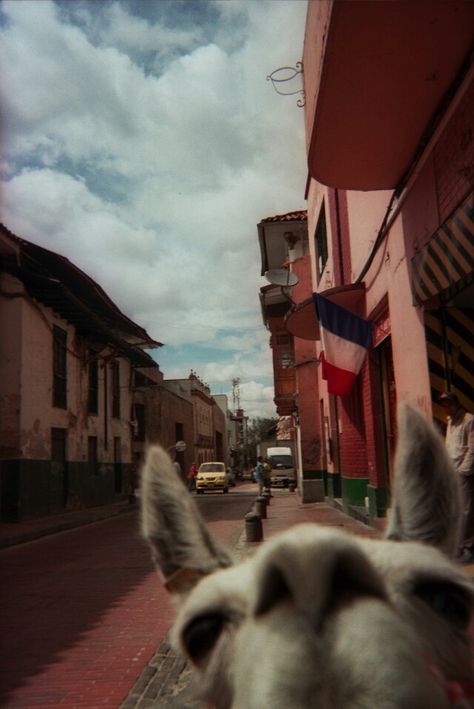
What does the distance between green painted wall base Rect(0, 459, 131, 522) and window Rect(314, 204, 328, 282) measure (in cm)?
1051

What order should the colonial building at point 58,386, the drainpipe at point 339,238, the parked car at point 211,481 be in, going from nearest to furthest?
the drainpipe at point 339,238
the colonial building at point 58,386
the parked car at point 211,481

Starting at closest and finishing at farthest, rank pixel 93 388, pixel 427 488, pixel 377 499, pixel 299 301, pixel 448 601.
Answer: pixel 448 601
pixel 427 488
pixel 377 499
pixel 299 301
pixel 93 388

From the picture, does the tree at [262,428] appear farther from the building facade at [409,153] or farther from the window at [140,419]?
the window at [140,419]

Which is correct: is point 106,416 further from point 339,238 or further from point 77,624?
point 77,624

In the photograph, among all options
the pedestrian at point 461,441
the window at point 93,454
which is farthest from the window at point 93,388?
the pedestrian at point 461,441

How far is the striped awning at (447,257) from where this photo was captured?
5.10 metres

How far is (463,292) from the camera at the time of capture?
577 cm

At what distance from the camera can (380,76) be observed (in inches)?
207

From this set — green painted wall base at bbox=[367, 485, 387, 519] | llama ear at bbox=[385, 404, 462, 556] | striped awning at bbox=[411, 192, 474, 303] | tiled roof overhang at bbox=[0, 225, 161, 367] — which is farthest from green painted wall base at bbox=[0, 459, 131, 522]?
llama ear at bbox=[385, 404, 462, 556]

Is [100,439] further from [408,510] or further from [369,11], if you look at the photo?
[408,510]

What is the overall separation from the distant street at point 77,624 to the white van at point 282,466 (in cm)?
2233

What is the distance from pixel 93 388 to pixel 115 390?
9.74 feet

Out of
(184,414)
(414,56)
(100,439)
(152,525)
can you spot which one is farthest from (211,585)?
(184,414)

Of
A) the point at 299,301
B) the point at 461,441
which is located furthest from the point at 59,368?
the point at 461,441
